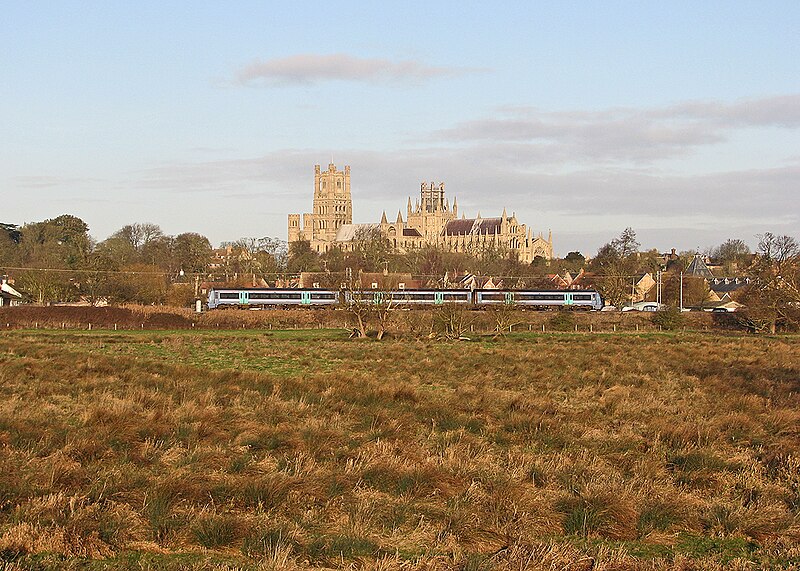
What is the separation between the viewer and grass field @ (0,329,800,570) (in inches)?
293

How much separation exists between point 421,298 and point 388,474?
61866mm

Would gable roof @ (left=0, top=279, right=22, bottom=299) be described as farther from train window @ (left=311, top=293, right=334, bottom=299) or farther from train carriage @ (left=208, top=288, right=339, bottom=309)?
train window @ (left=311, top=293, right=334, bottom=299)

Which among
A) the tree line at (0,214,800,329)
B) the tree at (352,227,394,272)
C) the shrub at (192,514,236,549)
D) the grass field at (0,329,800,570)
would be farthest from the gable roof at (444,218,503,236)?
the shrub at (192,514,236,549)

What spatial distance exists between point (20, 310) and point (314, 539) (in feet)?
162

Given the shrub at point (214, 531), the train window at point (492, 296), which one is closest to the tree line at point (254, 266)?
the train window at point (492, 296)

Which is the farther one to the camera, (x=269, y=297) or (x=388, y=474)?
(x=269, y=297)

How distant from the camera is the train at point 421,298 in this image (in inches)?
2660

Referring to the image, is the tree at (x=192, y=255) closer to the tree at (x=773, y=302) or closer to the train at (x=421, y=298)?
the train at (x=421, y=298)

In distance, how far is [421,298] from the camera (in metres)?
71.7

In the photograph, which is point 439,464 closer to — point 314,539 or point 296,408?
point 314,539

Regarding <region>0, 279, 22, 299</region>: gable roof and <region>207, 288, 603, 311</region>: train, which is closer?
<region>207, 288, 603, 311</region>: train

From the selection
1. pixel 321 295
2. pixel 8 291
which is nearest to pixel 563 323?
pixel 321 295

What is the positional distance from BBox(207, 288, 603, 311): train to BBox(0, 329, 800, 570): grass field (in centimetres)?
4636

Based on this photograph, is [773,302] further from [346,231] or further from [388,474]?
[346,231]
